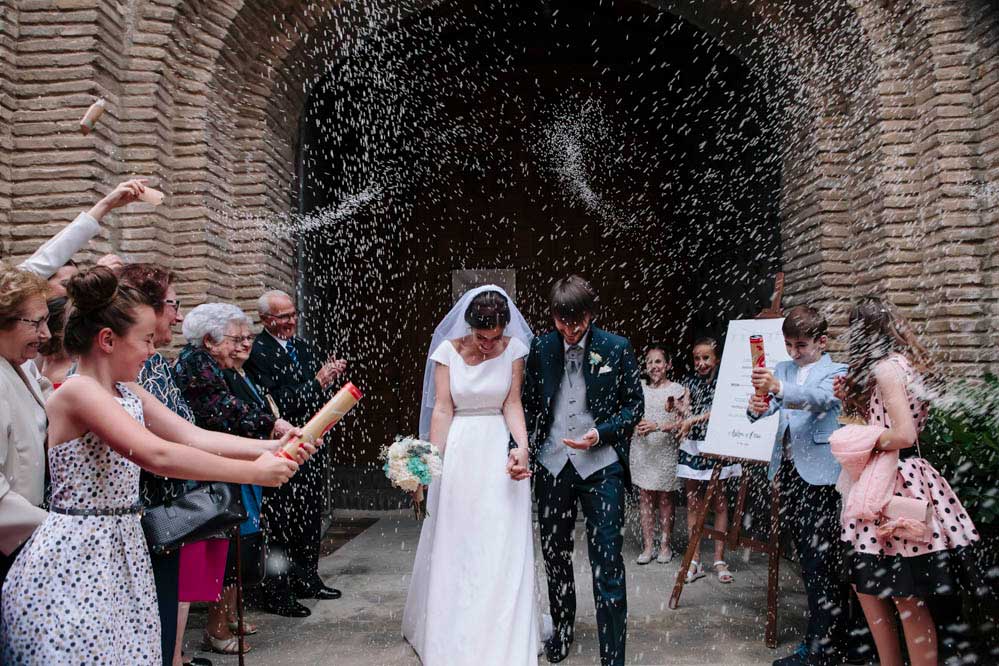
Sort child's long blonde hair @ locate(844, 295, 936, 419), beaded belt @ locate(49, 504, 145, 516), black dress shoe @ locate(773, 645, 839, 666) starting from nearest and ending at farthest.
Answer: beaded belt @ locate(49, 504, 145, 516) → child's long blonde hair @ locate(844, 295, 936, 419) → black dress shoe @ locate(773, 645, 839, 666)

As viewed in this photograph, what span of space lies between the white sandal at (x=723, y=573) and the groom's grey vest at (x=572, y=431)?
242 cm

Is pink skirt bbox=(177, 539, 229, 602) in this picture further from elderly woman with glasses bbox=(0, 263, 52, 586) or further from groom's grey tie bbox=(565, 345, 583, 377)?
groom's grey tie bbox=(565, 345, 583, 377)

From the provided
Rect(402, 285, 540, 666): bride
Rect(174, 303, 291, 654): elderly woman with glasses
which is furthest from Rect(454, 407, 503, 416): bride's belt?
Rect(174, 303, 291, 654): elderly woman with glasses

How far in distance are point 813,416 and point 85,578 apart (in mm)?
3541

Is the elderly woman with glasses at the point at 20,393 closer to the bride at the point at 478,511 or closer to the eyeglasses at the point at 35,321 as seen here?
the eyeglasses at the point at 35,321

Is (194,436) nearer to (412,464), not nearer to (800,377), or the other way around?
(412,464)

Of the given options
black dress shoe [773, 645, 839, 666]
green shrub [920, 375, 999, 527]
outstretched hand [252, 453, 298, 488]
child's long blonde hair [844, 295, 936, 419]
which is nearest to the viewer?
outstretched hand [252, 453, 298, 488]

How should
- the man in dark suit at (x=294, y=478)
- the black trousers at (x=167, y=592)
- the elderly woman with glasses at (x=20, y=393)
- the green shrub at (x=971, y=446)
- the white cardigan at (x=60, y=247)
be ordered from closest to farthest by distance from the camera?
the elderly woman with glasses at (x=20, y=393)
the black trousers at (x=167, y=592)
the white cardigan at (x=60, y=247)
the green shrub at (x=971, y=446)
the man in dark suit at (x=294, y=478)

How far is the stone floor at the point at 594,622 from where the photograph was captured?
4.70m

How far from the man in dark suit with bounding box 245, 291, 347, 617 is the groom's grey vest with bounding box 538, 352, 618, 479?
179 centimetres

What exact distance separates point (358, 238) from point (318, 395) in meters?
6.37

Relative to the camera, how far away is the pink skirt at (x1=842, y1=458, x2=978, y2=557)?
12.2 ft

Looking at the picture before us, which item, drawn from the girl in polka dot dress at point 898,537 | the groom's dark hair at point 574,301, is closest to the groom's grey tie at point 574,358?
the groom's dark hair at point 574,301

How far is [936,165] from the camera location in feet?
20.2
